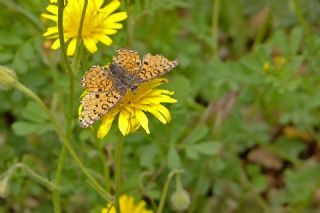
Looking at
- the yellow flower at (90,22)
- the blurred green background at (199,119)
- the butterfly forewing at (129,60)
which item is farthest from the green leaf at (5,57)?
the butterfly forewing at (129,60)

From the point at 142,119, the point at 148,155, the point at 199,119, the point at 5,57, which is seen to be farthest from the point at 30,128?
the point at 199,119

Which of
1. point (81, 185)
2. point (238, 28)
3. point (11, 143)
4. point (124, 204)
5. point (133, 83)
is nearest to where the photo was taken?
point (133, 83)

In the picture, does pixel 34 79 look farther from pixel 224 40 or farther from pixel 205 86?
pixel 224 40

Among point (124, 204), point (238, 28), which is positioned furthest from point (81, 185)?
point (238, 28)

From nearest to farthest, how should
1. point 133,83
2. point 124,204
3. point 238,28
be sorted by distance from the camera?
point 133,83
point 124,204
point 238,28

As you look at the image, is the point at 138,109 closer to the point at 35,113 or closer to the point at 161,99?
the point at 161,99

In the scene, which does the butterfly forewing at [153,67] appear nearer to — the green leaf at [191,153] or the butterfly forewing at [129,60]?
the butterfly forewing at [129,60]
